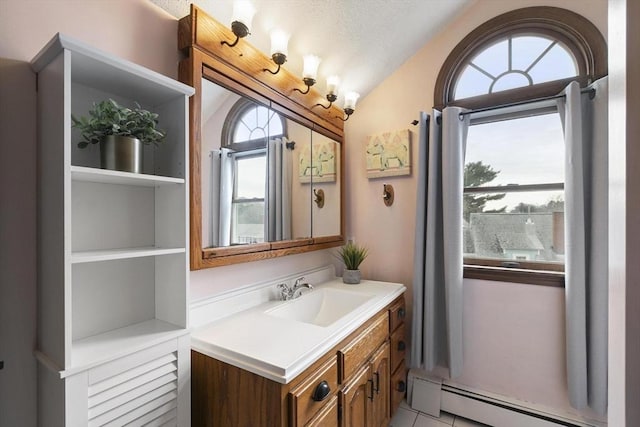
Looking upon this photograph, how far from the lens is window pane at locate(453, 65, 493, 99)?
1889mm

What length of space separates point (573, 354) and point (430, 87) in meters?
1.81

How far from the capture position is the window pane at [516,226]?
1713 millimetres

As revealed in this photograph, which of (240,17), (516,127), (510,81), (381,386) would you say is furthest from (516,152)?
(240,17)

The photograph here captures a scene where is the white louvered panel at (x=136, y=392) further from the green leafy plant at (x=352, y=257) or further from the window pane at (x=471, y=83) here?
the window pane at (x=471, y=83)

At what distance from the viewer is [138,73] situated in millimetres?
890

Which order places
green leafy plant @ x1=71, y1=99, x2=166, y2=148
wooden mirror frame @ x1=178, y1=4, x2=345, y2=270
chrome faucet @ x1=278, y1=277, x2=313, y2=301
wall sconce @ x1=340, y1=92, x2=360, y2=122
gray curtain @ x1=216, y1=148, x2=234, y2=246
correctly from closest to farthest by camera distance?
green leafy plant @ x1=71, y1=99, x2=166, y2=148, wooden mirror frame @ x1=178, y1=4, x2=345, y2=270, gray curtain @ x1=216, y1=148, x2=234, y2=246, chrome faucet @ x1=278, y1=277, x2=313, y2=301, wall sconce @ x1=340, y1=92, x2=360, y2=122

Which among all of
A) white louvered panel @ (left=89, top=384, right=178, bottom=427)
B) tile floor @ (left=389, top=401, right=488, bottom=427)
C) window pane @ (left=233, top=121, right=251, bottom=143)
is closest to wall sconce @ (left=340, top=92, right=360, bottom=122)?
window pane @ (left=233, top=121, right=251, bottom=143)

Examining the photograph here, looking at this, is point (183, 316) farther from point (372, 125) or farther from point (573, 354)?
point (573, 354)

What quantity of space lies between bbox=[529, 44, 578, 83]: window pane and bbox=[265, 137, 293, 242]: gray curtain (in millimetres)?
1599

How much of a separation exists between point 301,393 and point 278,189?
1.05 m

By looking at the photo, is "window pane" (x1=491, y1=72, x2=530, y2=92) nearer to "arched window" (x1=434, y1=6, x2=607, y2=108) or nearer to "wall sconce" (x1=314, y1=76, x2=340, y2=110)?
"arched window" (x1=434, y1=6, x2=607, y2=108)

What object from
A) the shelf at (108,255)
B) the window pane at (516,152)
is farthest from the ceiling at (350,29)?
the shelf at (108,255)

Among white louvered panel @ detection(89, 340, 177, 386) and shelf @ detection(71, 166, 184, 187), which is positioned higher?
shelf @ detection(71, 166, 184, 187)

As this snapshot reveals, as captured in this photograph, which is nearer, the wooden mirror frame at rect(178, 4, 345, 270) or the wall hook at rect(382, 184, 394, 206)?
the wooden mirror frame at rect(178, 4, 345, 270)
